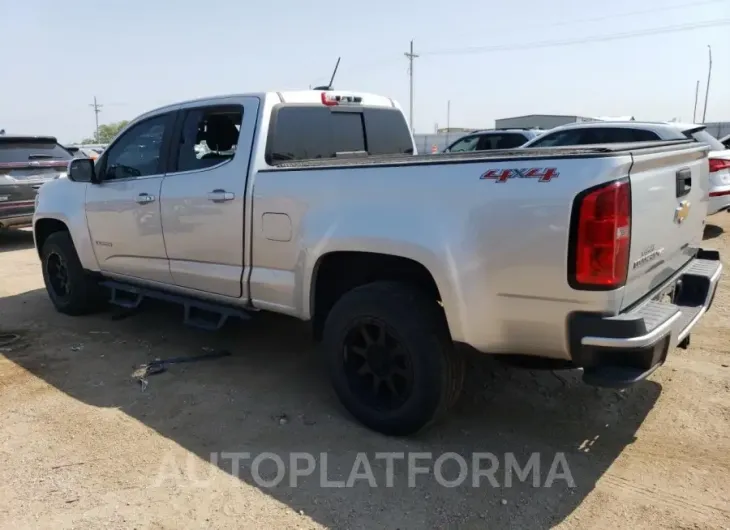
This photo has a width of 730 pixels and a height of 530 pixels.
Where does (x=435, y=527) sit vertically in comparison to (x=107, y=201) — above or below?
below

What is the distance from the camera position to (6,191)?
30.9 ft

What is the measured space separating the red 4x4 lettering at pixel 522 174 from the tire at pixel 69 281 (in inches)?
171

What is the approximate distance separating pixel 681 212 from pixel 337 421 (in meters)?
2.26

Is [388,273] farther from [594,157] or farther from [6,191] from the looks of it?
[6,191]

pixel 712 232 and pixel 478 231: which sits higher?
pixel 478 231

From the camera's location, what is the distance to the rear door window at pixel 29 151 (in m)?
9.65

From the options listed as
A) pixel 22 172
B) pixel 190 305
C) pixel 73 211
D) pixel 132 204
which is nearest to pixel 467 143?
pixel 22 172

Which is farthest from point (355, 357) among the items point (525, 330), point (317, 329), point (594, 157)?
point (594, 157)

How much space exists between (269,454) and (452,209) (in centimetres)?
166

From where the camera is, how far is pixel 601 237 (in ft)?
8.29

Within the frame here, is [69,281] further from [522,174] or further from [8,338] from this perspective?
[522,174]

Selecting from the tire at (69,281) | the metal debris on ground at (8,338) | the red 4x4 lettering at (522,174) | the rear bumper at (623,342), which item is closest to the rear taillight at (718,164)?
the rear bumper at (623,342)

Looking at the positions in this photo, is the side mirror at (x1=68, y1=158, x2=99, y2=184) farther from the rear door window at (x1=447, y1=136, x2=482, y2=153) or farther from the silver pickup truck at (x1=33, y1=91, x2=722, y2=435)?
the rear door window at (x1=447, y1=136, x2=482, y2=153)

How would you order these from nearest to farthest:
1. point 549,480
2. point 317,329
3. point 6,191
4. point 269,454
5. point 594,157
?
point 594,157
point 549,480
point 269,454
point 317,329
point 6,191
